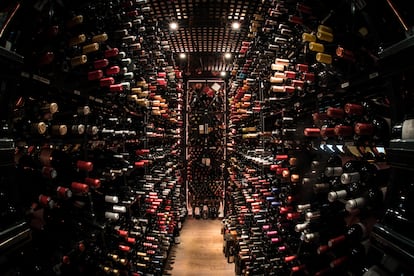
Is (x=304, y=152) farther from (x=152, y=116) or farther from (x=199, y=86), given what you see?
(x=199, y=86)

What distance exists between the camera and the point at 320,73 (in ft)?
5.48

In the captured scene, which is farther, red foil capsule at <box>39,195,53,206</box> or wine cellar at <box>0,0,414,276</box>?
red foil capsule at <box>39,195,53,206</box>

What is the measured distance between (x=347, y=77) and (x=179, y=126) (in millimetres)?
5365

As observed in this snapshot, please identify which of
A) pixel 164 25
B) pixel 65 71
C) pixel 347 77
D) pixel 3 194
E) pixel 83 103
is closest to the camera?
pixel 3 194

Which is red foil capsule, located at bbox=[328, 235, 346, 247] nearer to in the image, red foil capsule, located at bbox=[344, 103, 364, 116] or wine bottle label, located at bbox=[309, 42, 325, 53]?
red foil capsule, located at bbox=[344, 103, 364, 116]

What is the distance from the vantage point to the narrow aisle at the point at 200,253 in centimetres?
411

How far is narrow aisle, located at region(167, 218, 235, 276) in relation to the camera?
411 cm

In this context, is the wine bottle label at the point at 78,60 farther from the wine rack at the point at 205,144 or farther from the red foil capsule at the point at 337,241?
the wine rack at the point at 205,144

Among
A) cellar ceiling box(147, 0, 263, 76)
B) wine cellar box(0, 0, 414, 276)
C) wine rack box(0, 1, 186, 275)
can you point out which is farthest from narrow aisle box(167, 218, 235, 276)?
cellar ceiling box(147, 0, 263, 76)

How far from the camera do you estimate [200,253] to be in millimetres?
4781

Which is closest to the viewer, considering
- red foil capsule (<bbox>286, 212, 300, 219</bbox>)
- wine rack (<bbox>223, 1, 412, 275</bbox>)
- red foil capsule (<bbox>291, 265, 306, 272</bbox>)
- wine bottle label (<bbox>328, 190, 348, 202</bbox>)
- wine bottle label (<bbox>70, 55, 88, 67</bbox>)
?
wine rack (<bbox>223, 1, 412, 275</bbox>)

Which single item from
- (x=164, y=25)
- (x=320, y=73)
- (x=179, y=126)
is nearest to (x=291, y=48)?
(x=320, y=73)

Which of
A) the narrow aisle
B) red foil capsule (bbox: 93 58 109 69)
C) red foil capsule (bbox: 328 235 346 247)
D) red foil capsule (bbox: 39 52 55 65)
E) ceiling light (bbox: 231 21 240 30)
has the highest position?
ceiling light (bbox: 231 21 240 30)

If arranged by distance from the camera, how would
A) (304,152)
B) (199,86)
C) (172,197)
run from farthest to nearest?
(199,86) → (172,197) → (304,152)
